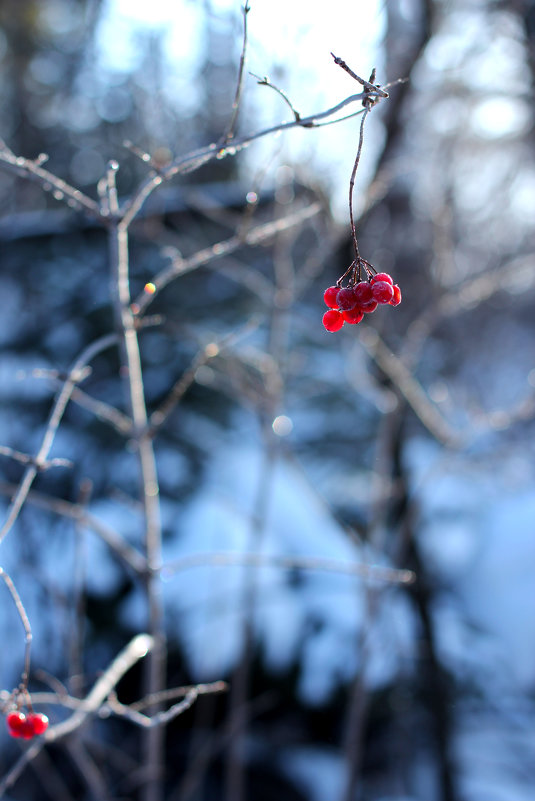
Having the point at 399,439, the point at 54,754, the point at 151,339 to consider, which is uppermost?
the point at 151,339

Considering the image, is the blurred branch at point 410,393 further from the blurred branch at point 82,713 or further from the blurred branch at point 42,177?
the blurred branch at point 42,177

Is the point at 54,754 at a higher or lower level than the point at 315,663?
lower

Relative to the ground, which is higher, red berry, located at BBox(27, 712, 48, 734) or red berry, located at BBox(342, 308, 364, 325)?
red berry, located at BBox(342, 308, 364, 325)

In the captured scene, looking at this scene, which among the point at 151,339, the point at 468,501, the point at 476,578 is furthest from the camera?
the point at 151,339

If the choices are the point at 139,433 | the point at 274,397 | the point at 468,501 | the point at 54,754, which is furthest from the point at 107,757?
the point at 468,501

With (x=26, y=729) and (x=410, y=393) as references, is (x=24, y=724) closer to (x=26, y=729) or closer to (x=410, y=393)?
(x=26, y=729)

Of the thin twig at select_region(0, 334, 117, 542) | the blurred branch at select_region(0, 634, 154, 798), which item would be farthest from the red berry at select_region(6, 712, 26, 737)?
the thin twig at select_region(0, 334, 117, 542)

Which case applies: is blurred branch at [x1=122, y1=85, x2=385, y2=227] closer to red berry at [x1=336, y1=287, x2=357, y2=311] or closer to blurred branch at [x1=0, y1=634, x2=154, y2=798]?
red berry at [x1=336, y1=287, x2=357, y2=311]

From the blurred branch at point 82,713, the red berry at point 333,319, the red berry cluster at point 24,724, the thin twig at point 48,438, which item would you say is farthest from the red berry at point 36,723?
the red berry at point 333,319

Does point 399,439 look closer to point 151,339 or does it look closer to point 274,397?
point 274,397
